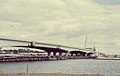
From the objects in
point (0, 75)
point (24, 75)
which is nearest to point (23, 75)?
point (24, 75)

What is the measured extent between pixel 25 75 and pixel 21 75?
2.88ft

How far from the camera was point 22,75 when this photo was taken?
81.6 m

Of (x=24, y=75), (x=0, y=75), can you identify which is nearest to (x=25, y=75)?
(x=24, y=75)

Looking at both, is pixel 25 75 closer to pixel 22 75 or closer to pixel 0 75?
pixel 22 75

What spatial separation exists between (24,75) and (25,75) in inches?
8.9

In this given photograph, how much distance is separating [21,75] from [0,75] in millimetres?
4850

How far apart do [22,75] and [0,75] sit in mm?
5185

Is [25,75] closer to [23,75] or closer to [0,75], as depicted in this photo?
[23,75]

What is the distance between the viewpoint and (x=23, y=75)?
82000 mm

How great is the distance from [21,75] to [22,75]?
0.35 meters

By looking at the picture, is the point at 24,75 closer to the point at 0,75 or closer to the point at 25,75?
the point at 25,75

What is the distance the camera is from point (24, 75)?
82.0 meters

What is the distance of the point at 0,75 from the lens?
77.8 m

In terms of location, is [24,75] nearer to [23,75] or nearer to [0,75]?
[23,75]
